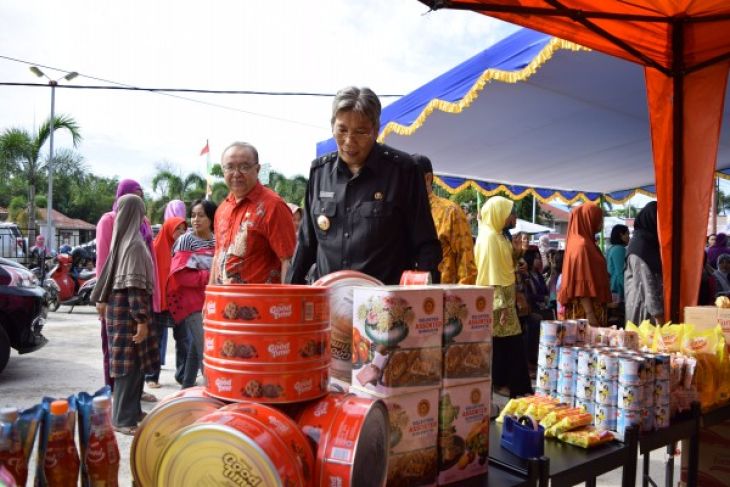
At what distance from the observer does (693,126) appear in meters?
3.62

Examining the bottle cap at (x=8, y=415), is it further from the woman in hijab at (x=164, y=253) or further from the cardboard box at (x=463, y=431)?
the woman in hijab at (x=164, y=253)

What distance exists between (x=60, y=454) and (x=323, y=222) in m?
1.30

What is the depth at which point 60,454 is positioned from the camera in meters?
0.91

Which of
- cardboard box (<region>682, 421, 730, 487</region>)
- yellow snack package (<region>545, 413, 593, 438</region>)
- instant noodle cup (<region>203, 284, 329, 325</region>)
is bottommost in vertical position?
cardboard box (<region>682, 421, 730, 487</region>)

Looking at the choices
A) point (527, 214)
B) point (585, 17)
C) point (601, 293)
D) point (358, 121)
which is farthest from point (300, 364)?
point (527, 214)

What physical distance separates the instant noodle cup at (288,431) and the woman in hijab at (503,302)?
3.66 m

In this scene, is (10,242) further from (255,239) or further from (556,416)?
(556,416)

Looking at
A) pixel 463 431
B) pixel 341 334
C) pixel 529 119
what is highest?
pixel 529 119

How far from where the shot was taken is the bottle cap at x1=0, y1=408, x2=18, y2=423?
87cm

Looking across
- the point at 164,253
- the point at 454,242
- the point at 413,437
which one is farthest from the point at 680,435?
the point at 164,253

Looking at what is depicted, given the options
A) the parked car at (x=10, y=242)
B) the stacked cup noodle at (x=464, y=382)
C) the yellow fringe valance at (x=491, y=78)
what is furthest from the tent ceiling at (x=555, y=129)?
the parked car at (x=10, y=242)

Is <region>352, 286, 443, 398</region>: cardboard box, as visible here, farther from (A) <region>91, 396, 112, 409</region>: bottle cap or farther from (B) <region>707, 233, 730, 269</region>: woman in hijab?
(B) <region>707, 233, 730, 269</region>: woman in hijab

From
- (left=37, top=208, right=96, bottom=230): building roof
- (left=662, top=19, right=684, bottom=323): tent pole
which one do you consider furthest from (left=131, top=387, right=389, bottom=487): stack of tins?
(left=37, top=208, right=96, bottom=230): building roof

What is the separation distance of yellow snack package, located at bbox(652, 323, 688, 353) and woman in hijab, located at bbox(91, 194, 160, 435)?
2939mm
